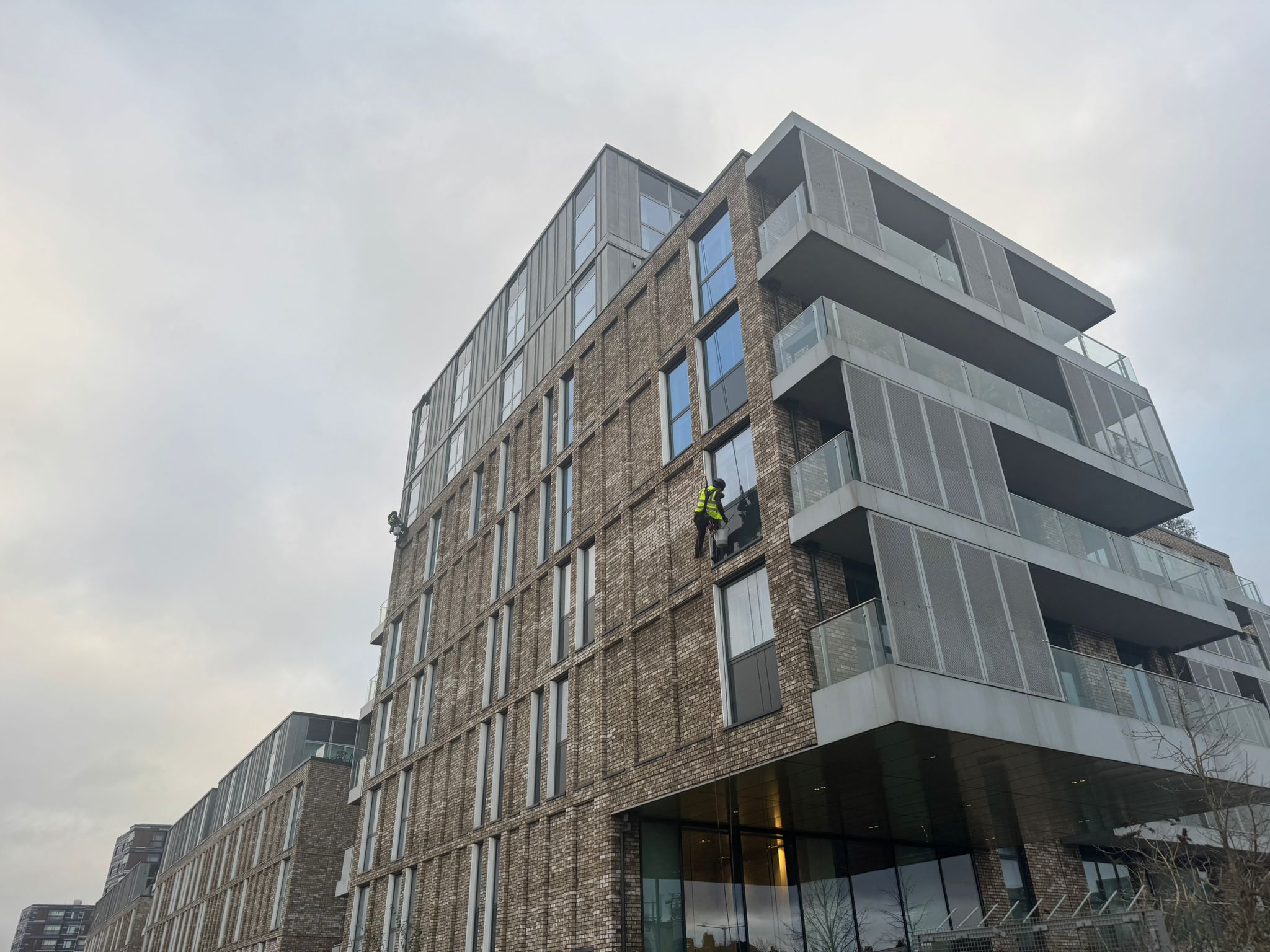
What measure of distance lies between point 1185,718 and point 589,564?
12.8m

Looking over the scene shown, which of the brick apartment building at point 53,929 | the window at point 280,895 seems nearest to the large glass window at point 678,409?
the window at point 280,895

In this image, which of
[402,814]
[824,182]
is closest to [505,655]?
[402,814]

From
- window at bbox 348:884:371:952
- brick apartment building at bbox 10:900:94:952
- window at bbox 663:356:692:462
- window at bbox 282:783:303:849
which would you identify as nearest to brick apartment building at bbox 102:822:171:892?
brick apartment building at bbox 10:900:94:952

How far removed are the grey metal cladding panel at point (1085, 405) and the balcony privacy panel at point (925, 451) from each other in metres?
5.49

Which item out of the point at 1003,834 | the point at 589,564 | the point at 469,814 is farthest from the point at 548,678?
the point at 1003,834

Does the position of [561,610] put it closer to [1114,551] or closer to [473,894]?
[473,894]

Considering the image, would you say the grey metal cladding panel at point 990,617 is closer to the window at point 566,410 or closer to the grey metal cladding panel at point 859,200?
the grey metal cladding panel at point 859,200

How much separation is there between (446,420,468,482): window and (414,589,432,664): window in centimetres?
462

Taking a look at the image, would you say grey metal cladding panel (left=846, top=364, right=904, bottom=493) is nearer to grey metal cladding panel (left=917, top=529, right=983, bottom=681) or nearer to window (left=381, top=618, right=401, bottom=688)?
grey metal cladding panel (left=917, top=529, right=983, bottom=681)

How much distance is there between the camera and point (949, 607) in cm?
1426

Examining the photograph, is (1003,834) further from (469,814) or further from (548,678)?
(469,814)

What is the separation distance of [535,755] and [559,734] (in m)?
1.13

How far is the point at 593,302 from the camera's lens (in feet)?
89.7

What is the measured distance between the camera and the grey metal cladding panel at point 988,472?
16.5m
